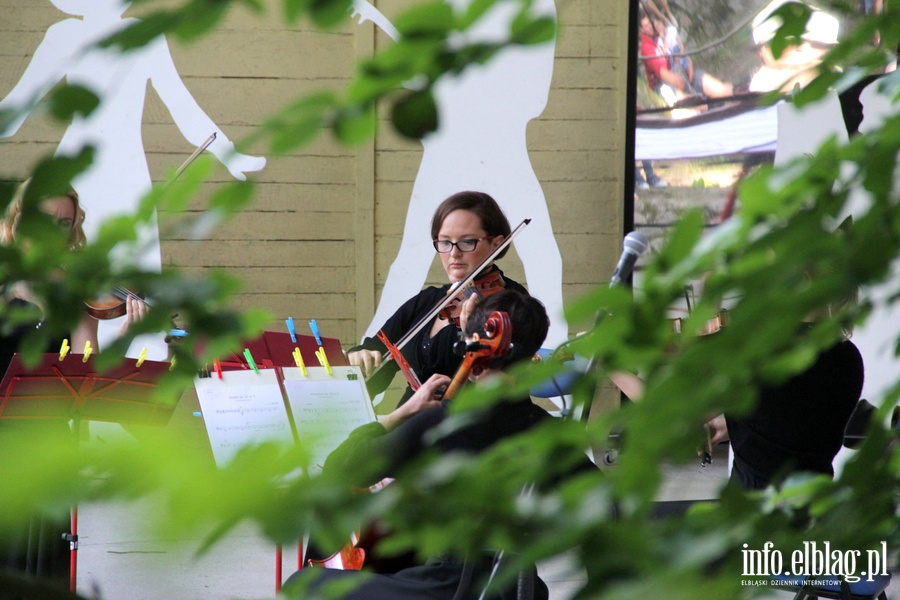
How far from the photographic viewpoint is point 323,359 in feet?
8.09

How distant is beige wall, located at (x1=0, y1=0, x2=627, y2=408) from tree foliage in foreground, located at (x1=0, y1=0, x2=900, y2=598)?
4157 millimetres

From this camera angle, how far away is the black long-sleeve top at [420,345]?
292 centimetres

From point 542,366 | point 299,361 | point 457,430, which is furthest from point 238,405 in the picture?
point 542,366

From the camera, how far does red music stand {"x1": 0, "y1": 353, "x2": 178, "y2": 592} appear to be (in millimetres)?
2354

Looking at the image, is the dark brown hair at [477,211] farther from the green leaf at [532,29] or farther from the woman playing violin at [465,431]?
the green leaf at [532,29]

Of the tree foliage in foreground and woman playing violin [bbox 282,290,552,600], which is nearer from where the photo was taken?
the tree foliage in foreground

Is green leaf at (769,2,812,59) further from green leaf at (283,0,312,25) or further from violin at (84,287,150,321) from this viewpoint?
violin at (84,287,150,321)

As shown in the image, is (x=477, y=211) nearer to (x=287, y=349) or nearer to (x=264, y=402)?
(x=287, y=349)

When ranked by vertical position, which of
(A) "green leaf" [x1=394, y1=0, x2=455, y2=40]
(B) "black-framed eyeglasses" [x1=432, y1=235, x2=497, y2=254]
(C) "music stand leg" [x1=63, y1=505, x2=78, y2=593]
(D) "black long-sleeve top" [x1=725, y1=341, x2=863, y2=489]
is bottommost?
(C) "music stand leg" [x1=63, y1=505, x2=78, y2=593]

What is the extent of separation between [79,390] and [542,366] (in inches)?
89.9

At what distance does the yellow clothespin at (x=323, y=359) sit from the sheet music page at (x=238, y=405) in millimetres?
140

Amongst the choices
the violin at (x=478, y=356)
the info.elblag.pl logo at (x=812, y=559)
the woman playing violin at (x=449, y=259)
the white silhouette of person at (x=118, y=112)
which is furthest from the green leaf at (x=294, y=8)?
the white silhouette of person at (x=118, y=112)

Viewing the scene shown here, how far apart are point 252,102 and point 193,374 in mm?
4358

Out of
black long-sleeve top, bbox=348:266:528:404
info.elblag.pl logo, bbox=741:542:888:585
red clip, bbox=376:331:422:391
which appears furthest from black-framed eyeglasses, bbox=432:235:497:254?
info.elblag.pl logo, bbox=741:542:888:585
